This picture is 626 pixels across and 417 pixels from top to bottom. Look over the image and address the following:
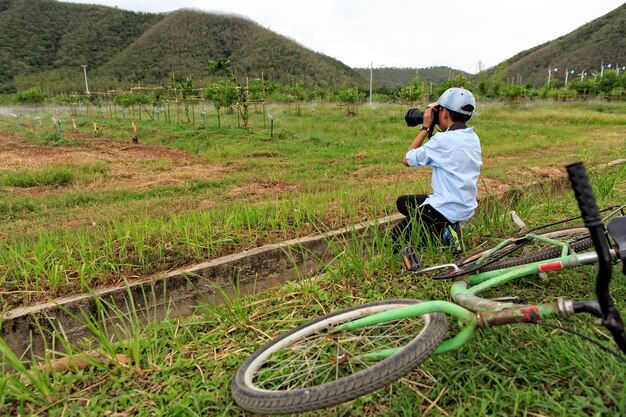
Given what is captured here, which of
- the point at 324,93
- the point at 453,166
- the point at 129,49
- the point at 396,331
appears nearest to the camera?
the point at 396,331

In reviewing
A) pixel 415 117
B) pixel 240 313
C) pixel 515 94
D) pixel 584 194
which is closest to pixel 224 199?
pixel 415 117

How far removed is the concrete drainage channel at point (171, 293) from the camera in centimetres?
217

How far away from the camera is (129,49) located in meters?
71.4

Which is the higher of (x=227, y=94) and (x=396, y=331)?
(x=227, y=94)

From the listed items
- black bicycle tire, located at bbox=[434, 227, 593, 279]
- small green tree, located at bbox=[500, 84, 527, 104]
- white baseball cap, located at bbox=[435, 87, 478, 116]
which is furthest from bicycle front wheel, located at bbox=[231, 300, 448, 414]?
small green tree, located at bbox=[500, 84, 527, 104]

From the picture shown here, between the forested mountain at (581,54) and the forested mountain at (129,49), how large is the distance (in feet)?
96.9

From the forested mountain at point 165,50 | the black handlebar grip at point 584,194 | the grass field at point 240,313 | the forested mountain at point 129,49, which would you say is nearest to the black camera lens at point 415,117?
the grass field at point 240,313

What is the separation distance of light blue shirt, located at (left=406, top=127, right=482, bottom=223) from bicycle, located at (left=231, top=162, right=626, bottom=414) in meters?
0.50

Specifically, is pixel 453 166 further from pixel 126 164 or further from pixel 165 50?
pixel 165 50

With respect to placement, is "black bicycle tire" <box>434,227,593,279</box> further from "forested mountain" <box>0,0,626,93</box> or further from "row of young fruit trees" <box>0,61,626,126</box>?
"forested mountain" <box>0,0,626,93</box>

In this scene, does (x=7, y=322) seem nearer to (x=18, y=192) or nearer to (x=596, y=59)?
(x=18, y=192)

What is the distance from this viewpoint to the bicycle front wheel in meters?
1.23

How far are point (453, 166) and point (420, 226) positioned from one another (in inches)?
18.6

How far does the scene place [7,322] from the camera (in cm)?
212
